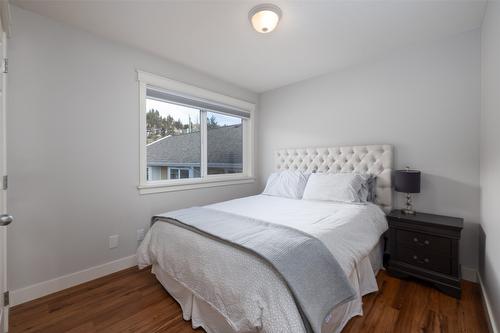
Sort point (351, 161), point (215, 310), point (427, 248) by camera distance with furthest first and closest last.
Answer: point (351, 161), point (427, 248), point (215, 310)

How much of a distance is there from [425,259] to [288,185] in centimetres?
161

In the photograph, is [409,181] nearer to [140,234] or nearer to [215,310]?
[215,310]

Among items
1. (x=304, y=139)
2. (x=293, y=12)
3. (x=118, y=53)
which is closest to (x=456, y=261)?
(x=304, y=139)

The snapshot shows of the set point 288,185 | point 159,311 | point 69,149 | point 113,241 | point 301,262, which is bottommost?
point 159,311

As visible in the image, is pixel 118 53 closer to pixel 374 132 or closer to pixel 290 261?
pixel 290 261

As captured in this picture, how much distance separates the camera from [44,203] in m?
1.95

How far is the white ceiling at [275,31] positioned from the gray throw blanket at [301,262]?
5.92 feet

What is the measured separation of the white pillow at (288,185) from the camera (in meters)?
2.97

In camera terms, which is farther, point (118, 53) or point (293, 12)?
point (118, 53)

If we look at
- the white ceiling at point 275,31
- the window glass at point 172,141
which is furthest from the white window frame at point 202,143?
the white ceiling at point 275,31

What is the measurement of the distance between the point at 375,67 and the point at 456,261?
87.6 inches

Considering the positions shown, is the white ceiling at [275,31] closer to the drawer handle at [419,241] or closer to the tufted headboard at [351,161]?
the tufted headboard at [351,161]

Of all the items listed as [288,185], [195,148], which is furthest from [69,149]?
[288,185]

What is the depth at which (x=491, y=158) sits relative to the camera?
1.64m
